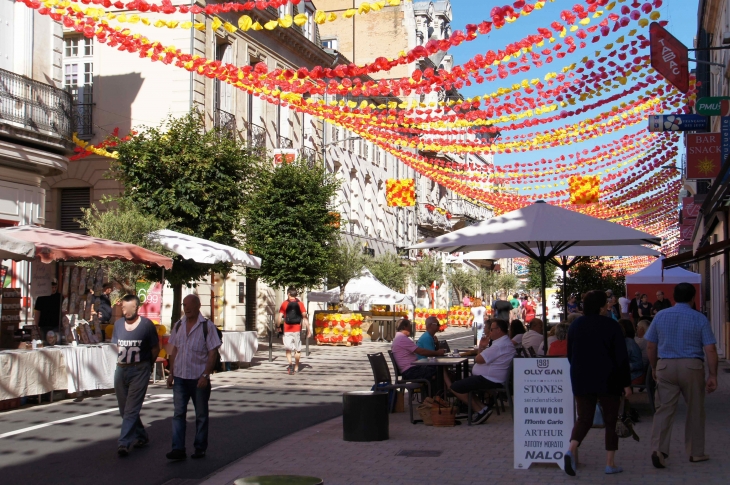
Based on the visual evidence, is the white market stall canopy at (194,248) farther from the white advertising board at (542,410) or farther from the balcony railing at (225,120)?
the balcony railing at (225,120)

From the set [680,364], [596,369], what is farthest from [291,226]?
[596,369]

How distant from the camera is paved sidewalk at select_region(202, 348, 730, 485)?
8.06 meters

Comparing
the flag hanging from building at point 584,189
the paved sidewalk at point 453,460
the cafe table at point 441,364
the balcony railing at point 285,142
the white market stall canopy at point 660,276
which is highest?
the balcony railing at point 285,142

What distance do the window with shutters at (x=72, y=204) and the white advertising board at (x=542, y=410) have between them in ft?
75.6

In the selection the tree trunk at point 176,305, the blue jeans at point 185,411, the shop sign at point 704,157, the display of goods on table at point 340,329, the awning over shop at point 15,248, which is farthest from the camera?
the display of goods on table at point 340,329

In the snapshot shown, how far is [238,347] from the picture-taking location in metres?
19.9

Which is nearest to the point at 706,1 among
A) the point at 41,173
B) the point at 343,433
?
the point at 41,173

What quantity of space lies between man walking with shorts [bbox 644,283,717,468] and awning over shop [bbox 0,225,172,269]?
1015cm

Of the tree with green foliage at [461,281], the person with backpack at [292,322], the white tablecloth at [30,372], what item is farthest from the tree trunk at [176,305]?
the tree with green foliage at [461,281]

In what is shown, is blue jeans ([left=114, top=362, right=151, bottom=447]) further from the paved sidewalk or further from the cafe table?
the cafe table

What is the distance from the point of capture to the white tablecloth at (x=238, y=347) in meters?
19.4

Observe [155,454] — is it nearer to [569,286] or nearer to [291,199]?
[291,199]

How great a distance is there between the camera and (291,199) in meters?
29.5

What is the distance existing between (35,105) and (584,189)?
20.1 meters
